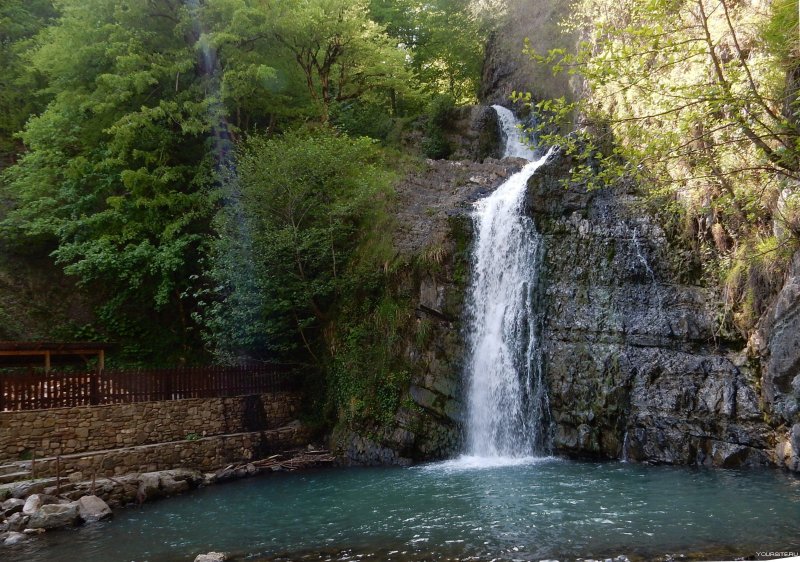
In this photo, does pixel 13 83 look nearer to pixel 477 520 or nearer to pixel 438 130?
pixel 438 130

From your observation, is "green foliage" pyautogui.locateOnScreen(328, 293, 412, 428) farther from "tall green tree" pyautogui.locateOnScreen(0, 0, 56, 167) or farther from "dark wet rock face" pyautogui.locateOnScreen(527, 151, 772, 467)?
"tall green tree" pyautogui.locateOnScreen(0, 0, 56, 167)

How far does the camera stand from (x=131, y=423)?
14.2 m

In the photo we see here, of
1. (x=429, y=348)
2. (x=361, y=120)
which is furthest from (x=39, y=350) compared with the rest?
(x=361, y=120)

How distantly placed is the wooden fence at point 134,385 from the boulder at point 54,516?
3.79 meters

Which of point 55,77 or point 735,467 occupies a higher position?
point 55,77

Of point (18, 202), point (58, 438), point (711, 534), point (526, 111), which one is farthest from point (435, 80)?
point (711, 534)

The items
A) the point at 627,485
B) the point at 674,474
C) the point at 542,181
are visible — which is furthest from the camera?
the point at 542,181

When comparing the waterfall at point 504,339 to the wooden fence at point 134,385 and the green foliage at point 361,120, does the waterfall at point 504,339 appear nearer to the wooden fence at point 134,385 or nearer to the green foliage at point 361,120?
the wooden fence at point 134,385

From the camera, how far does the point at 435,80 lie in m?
33.1

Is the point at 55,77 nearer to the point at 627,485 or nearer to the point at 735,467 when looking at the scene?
the point at 627,485

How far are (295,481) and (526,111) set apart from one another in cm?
1880

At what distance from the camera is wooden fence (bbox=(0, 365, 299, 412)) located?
13164mm

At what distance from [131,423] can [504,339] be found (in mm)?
9160

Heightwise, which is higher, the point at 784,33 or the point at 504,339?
the point at 784,33
